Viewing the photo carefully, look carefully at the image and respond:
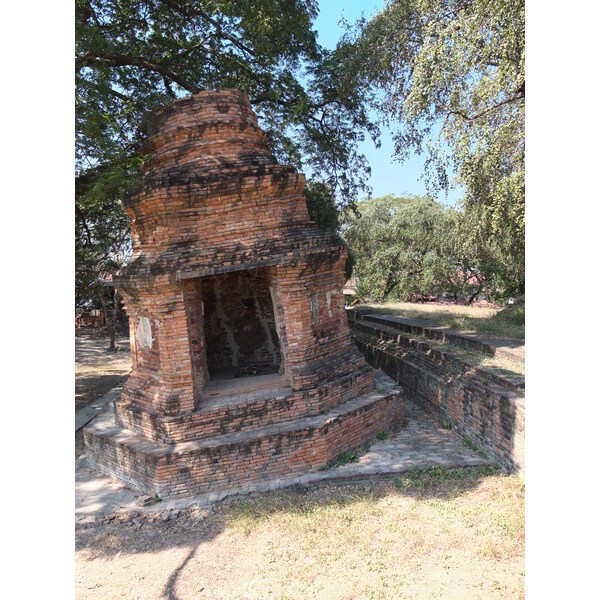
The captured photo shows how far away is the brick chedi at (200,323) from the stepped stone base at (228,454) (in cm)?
2

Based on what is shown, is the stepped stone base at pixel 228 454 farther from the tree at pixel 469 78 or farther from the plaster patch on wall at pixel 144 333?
the tree at pixel 469 78

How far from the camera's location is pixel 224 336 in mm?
8812

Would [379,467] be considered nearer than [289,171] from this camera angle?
Yes

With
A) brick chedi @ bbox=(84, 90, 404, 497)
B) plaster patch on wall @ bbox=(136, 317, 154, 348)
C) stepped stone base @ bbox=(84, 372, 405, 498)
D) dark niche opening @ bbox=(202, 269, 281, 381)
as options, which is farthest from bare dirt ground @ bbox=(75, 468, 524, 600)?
dark niche opening @ bbox=(202, 269, 281, 381)

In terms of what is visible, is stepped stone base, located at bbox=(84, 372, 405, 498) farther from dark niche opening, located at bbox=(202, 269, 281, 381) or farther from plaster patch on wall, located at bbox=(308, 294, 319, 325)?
dark niche opening, located at bbox=(202, 269, 281, 381)

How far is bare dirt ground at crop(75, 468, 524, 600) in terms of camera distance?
3674mm

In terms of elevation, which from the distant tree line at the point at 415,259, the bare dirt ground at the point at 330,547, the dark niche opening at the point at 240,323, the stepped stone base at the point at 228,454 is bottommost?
the bare dirt ground at the point at 330,547

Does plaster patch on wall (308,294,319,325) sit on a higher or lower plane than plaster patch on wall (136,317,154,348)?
higher

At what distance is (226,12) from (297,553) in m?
8.13

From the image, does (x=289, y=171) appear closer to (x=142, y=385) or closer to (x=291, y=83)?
(x=142, y=385)

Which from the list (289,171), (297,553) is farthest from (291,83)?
(297,553)

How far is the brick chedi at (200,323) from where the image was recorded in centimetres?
552

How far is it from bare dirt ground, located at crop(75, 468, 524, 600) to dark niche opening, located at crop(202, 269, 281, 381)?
3.95m

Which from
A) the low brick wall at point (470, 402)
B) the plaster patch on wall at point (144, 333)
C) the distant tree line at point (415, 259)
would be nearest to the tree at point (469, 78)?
the low brick wall at point (470, 402)
